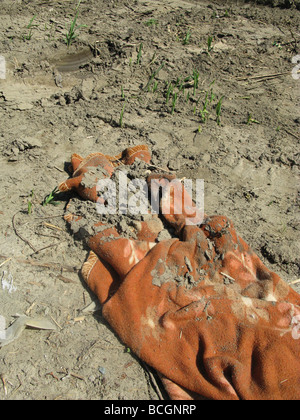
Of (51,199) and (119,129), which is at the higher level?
(119,129)

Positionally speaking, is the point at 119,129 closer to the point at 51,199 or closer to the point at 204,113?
the point at 204,113

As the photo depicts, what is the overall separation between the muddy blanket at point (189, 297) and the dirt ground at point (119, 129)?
160 mm

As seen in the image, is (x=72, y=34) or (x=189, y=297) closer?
(x=189, y=297)

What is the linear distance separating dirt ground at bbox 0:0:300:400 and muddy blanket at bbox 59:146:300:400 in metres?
0.16

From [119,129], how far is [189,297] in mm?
2026

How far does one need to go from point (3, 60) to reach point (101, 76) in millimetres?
1079

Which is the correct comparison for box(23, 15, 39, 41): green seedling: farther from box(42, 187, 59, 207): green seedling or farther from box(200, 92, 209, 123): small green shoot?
box(42, 187, 59, 207): green seedling

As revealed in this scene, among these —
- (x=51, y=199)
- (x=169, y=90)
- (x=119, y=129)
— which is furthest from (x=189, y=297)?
(x=169, y=90)

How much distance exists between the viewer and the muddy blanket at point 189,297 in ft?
6.77

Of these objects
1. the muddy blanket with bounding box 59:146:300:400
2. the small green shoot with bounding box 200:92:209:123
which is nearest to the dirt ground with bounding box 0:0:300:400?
the small green shoot with bounding box 200:92:209:123

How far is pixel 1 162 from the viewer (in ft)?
11.0

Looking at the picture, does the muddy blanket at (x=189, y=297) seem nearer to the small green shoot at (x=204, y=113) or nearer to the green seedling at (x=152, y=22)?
the small green shoot at (x=204, y=113)

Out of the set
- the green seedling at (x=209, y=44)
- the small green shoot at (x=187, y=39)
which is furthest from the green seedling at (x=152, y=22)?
the green seedling at (x=209, y=44)

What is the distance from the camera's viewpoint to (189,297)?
2.32 m
